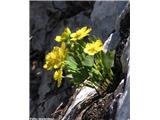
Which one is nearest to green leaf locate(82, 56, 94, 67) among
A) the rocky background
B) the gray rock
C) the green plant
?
the green plant

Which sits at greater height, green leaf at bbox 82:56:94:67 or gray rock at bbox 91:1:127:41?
gray rock at bbox 91:1:127:41

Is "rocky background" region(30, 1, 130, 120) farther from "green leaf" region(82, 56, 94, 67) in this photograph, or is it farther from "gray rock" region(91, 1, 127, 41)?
"green leaf" region(82, 56, 94, 67)

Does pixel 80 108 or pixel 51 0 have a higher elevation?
pixel 51 0

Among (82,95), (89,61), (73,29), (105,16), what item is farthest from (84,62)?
(73,29)
